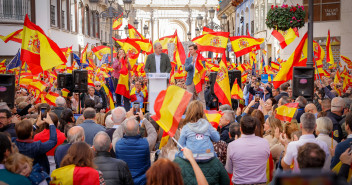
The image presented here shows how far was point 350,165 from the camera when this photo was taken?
4.62 metres

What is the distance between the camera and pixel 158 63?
11.3 metres

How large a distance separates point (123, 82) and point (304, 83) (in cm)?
538

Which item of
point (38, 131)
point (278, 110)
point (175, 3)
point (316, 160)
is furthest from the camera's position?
point (175, 3)

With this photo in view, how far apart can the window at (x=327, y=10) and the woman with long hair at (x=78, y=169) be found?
2091cm

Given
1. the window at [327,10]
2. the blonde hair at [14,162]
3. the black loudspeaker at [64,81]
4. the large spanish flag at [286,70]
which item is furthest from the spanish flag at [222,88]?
the window at [327,10]

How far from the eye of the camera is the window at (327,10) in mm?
23000

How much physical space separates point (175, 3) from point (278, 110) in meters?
68.0

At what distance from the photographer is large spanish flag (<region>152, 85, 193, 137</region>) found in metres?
5.11

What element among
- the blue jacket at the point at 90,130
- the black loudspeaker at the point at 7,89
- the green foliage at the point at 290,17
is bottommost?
the blue jacket at the point at 90,130

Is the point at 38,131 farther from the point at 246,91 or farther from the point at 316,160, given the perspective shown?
the point at 246,91

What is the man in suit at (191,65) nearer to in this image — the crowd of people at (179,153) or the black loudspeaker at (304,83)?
the black loudspeaker at (304,83)

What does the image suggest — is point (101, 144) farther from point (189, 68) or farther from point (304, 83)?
point (189, 68)

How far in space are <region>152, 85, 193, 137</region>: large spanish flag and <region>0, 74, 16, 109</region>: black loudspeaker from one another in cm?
383

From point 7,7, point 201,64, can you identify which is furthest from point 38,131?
point 7,7
